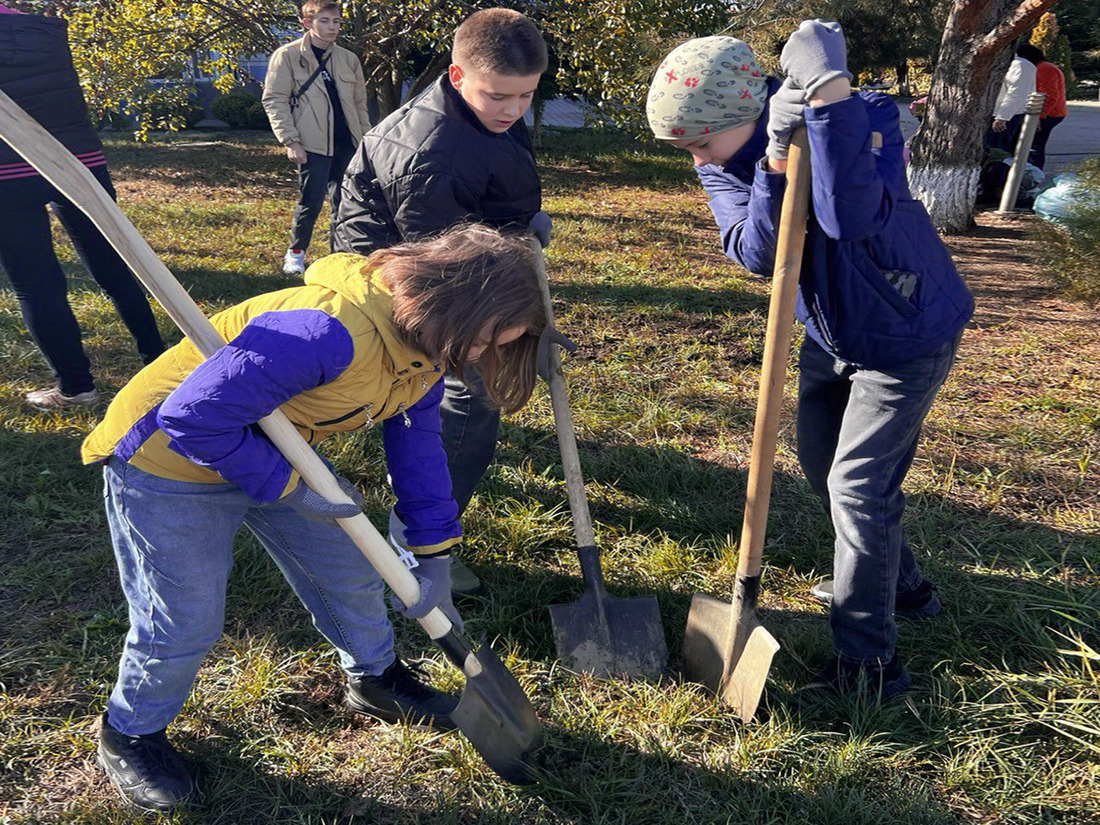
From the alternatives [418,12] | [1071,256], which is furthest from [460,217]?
[418,12]

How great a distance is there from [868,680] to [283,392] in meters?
1.63

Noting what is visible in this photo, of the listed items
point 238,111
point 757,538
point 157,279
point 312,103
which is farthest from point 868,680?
point 238,111

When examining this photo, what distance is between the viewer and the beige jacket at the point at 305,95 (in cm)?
568

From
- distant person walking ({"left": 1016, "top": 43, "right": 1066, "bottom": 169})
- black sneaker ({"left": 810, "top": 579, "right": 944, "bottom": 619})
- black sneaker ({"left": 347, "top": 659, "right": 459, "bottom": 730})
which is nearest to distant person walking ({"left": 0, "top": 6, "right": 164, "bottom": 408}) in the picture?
black sneaker ({"left": 347, "top": 659, "right": 459, "bottom": 730})

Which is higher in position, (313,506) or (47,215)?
(47,215)

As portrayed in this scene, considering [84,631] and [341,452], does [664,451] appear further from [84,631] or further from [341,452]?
[84,631]

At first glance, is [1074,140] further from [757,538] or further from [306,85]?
[757,538]

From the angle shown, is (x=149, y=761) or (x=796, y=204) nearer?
(x=796, y=204)

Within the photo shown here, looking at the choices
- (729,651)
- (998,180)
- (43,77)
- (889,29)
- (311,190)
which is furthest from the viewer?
(889,29)

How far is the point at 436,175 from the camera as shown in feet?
7.63

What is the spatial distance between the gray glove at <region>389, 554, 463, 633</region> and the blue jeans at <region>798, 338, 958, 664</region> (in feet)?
3.14

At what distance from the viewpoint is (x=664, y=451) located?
3512mm

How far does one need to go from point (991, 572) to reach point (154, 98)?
380 inches

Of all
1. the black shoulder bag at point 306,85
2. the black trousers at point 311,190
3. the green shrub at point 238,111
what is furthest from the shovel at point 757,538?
the green shrub at point 238,111
